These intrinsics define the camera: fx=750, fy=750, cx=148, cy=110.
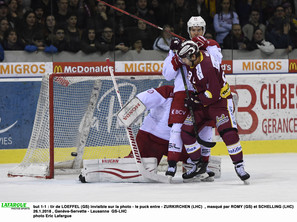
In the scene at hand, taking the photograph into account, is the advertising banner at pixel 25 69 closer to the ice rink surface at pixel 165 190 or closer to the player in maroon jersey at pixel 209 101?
the ice rink surface at pixel 165 190

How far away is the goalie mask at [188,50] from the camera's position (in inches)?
254

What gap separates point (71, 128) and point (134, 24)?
12.3 ft

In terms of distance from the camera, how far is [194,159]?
6789mm

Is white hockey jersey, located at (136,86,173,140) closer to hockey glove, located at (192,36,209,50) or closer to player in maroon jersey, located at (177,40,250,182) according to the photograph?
player in maroon jersey, located at (177,40,250,182)

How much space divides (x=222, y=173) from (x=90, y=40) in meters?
3.87

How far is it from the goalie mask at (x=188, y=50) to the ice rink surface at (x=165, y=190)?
115 cm

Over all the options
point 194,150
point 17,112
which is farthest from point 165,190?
point 17,112

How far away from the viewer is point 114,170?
6949 millimetres

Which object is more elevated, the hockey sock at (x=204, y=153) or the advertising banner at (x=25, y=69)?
the advertising banner at (x=25, y=69)

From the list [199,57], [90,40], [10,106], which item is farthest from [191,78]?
[90,40]

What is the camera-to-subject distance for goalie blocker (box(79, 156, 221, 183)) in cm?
691

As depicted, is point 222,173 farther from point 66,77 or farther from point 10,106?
point 10,106

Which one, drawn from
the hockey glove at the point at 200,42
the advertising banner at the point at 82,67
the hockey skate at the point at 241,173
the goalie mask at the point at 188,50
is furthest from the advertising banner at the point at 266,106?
the goalie mask at the point at 188,50

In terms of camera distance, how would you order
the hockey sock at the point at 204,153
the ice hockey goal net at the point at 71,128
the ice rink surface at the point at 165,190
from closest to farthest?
the ice rink surface at the point at 165,190
the hockey sock at the point at 204,153
the ice hockey goal net at the point at 71,128
